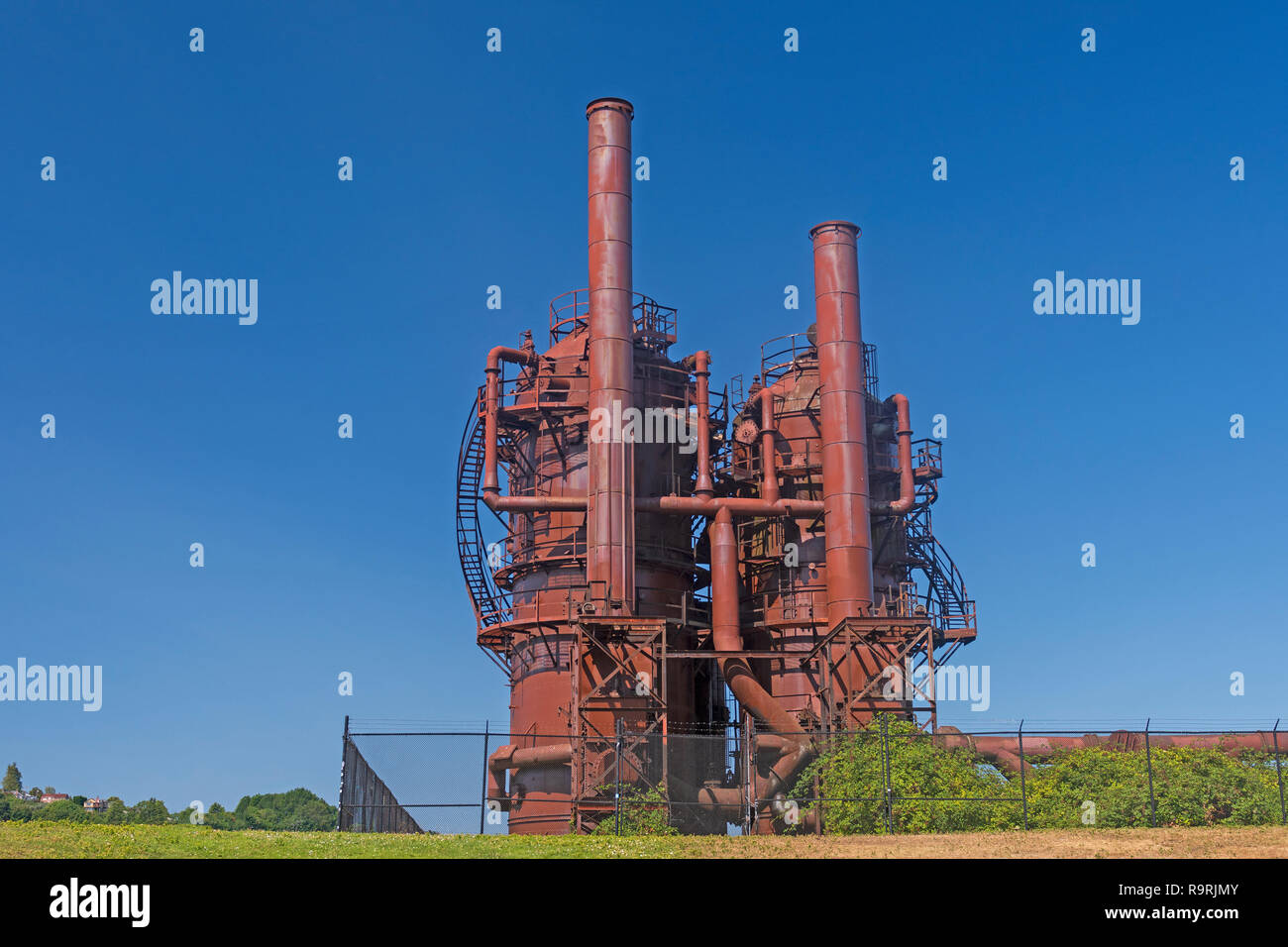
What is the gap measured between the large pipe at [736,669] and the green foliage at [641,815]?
5316mm

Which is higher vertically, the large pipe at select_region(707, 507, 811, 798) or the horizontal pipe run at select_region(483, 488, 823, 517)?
the horizontal pipe run at select_region(483, 488, 823, 517)

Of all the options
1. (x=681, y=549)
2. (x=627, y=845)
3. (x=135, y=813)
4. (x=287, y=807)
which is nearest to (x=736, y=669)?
(x=681, y=549)

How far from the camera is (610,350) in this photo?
135 feet

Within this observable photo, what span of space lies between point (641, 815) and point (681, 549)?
41.9 ft

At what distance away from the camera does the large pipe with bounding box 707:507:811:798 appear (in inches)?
1532

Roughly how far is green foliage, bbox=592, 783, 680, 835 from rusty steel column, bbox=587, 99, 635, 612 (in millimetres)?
6039

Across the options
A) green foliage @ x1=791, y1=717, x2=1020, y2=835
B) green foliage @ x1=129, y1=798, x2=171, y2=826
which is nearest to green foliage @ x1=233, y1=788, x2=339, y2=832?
green foliage @ x1=129, y1=798, x2=171, y2=826

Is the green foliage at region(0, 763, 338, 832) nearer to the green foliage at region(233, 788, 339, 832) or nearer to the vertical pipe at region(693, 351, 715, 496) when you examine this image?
the green foliage at region(233, 788, 339, 832)

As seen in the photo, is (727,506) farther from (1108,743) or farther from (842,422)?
(1108,743)

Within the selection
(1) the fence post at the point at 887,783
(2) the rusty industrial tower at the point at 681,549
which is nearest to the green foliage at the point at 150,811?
(2) the rusty industrial tower at the point at 681,549

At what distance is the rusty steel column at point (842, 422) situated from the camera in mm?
42000
